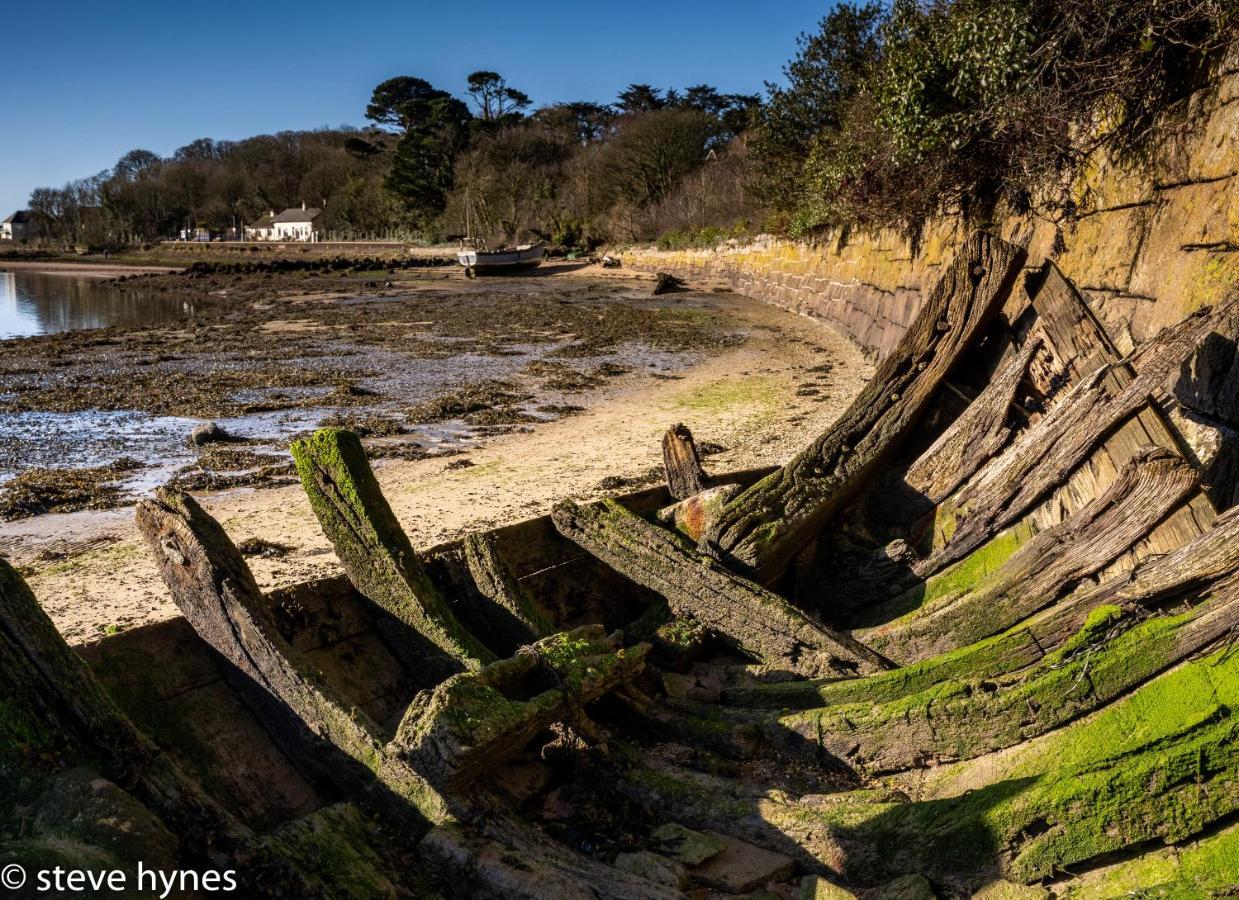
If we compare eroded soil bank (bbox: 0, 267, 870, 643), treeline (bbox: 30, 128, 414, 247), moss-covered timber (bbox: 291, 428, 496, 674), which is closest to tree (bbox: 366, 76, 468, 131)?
treeline (bbox: 30, 128, 414, 247)

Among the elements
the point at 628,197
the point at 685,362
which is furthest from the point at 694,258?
the point at 685,362

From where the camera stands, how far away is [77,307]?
34.7 meters

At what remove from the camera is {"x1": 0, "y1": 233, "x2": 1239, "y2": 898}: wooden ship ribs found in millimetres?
2732

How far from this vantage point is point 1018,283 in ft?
17.4

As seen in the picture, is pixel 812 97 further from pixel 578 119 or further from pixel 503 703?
pixel 578 119

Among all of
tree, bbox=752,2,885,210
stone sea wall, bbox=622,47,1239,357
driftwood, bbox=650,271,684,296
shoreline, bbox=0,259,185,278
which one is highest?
tree, bbox=752,2,885,210

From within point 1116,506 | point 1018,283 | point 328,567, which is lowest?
point 328,567

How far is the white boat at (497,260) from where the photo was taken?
45.3 metres

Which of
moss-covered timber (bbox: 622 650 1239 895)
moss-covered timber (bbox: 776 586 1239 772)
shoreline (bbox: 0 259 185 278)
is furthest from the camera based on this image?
shoreline (bbox: 0 259 185 278)

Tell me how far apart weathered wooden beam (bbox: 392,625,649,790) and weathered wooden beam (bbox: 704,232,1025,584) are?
1254mm

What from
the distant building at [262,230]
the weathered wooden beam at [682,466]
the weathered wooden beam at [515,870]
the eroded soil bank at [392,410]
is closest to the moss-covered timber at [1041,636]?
the weathered wooden beam at [515,870]

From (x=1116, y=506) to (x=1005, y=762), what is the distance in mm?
1252

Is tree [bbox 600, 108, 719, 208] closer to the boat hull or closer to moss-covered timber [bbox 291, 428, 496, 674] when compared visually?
the boat hull

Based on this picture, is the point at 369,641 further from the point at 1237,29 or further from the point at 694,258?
the point at 694,258
